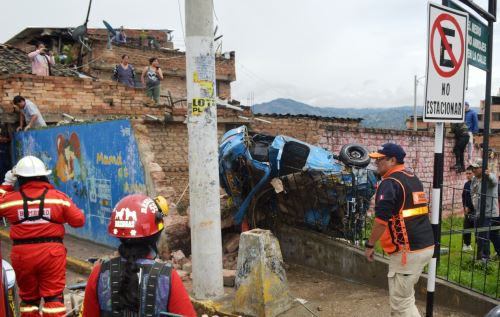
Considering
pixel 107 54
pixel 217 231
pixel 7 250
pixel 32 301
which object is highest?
pixel 107 54

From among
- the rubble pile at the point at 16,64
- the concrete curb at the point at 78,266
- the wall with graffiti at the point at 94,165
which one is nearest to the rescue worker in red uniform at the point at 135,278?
the concrete curb at the point at 78,266

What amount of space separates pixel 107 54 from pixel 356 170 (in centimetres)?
1728

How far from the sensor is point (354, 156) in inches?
282

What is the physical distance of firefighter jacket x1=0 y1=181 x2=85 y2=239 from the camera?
4.23 meters

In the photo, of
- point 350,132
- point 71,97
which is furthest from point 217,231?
point 71,97

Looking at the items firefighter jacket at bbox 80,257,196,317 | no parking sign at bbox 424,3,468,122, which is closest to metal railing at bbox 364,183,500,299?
no parking sign at bbox 424,3,468,122

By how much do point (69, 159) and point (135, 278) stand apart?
311 inches

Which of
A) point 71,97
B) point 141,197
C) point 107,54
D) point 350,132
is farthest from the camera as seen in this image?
point 107,54

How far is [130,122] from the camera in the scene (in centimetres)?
760

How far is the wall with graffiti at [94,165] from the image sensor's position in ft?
25.4

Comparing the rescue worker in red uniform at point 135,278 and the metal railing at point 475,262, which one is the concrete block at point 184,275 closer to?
the metal railing at point 475,262

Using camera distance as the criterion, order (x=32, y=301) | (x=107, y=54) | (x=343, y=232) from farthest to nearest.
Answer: (x=107, y=54)
(x=343, y=232)
(x=32, y=301)

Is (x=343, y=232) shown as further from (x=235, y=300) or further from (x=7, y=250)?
(x=7, y=250)

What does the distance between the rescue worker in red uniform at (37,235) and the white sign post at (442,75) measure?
3319 mm
